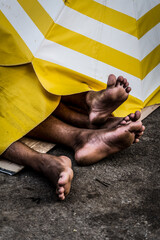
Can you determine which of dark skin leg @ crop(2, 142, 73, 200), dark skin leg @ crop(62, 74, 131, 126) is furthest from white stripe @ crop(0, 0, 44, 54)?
dark skin leg @ crop(2, 142, 73, 200)

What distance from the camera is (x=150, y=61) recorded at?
227cm

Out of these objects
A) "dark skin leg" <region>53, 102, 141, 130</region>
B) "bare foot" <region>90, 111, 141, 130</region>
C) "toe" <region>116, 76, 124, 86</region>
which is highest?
"toe" <region>116, 76, 124, 86</region>

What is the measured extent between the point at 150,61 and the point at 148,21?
0.74 feet

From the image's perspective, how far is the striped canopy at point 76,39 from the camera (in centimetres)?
193

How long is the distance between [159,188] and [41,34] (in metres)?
0.94

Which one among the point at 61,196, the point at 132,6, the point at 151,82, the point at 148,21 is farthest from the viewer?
the point at 151,82

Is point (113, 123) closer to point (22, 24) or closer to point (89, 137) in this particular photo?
point (89, 137)

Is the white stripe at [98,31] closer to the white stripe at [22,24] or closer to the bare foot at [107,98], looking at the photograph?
the white stripe at [22,24]

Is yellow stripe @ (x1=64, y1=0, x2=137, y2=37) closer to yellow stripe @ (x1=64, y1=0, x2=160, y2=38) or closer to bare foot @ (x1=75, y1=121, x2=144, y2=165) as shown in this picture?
yellow stripe @ (x1=64, y1=0, x2=160, y2=38)

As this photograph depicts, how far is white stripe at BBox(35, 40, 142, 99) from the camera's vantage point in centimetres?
197

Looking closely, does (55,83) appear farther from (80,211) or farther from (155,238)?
(155,238)

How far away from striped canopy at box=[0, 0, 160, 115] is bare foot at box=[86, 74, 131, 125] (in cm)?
11

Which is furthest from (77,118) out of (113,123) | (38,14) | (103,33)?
(38,14)

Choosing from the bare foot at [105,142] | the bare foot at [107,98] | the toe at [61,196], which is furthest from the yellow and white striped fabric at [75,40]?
the toe at [61,196]
